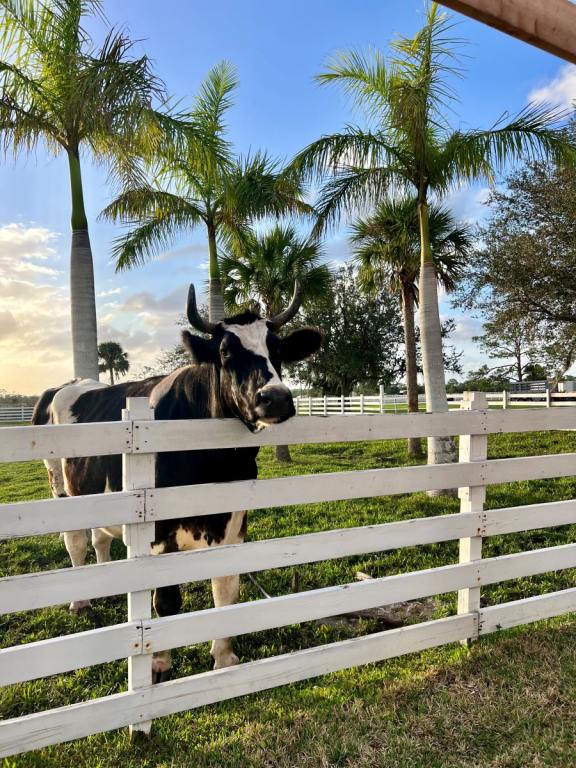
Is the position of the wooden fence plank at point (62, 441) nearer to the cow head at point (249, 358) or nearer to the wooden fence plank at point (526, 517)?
the cow head at point (249, 358)

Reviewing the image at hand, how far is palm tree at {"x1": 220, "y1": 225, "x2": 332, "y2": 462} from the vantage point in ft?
48.2

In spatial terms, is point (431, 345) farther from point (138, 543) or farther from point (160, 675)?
point (138, 543)

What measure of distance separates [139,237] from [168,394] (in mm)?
9308

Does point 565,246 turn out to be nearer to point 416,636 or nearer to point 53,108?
point 53,108

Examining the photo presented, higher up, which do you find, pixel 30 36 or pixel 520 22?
pixel 30 36

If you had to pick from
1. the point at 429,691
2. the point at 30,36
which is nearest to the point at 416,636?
the point at 429,691

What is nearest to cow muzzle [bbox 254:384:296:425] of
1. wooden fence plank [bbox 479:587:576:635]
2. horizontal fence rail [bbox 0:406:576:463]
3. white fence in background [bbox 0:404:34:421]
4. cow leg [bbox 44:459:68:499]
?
horizontal fence rail [bbox 0:406:576:463]

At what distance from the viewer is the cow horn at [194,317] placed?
3027 millimetres

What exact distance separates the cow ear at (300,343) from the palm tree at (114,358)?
51.4 metres

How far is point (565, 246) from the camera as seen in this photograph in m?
12.8

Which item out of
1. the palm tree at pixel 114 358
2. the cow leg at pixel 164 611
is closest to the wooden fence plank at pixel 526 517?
the cow leg at pixel 164 611

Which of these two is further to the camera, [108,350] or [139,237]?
[108,350]

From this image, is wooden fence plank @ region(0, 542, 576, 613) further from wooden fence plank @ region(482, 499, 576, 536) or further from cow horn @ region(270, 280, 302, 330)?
cow horn @ region(270, 280, 302, 330)

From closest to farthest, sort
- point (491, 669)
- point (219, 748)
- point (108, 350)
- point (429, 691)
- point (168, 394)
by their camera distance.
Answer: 1. point (219, 748)
2. point (429, 691)
3. point (491, 669)
4. point (168, 394)
5. point (108, 350)
